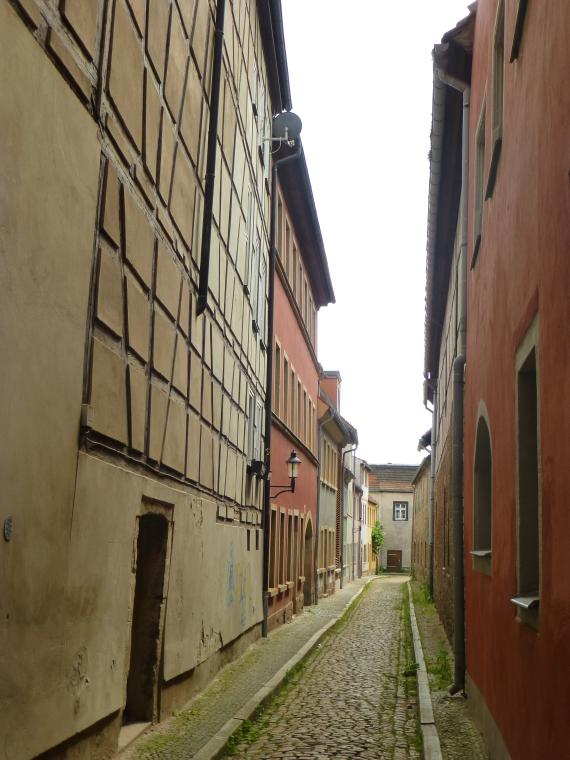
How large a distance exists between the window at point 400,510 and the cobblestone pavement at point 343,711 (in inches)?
2694

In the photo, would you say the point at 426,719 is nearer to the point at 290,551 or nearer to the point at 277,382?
the point at 277,382

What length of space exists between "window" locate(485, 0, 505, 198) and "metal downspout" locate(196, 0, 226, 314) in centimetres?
319

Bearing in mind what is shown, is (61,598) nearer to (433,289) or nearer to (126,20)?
(126,20)

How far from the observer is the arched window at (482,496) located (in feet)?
30.9

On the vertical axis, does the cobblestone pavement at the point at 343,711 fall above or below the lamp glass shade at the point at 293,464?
below

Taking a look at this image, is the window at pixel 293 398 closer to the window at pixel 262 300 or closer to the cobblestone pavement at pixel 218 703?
the window at pixel 262 300

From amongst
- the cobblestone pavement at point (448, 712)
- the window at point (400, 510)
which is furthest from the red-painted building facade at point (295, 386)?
the window at point (400, 510)

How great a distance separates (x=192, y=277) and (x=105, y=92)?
3649mm

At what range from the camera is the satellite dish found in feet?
60.5

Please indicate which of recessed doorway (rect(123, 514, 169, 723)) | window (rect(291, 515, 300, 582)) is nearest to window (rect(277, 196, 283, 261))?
window (rect(291, 515, 300, 582))

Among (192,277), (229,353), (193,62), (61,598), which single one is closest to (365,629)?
(229,353)

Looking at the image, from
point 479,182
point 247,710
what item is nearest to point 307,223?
point 479,182

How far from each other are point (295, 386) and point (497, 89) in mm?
15620

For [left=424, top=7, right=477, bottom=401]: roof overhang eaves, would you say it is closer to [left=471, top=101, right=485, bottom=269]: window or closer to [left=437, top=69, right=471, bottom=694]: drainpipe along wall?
[left=437, top=69, right=471, bottom=694]: drainpipe along wall
